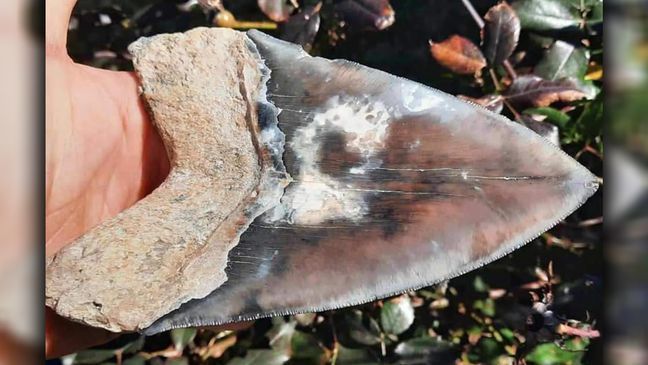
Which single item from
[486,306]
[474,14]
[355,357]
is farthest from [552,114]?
[355,357]

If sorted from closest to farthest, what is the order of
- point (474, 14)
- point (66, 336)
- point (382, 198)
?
1. point (382, 198)
2. point (66, 336)
3. point (474, 14)

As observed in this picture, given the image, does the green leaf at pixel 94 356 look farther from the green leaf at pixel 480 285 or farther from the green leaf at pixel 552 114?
the green leaf at pixel 552 114

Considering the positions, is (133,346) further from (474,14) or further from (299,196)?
(474,14)

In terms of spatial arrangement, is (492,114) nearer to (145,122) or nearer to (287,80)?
(287,80)

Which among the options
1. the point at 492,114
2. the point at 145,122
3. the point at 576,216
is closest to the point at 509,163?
the point at 492,114

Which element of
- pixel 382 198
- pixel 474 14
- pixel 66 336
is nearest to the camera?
pixel 382 198

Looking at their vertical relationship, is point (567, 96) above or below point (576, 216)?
above

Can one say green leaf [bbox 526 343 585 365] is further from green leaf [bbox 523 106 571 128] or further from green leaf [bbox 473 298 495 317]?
green leaf [bbox 523 106 571 128]

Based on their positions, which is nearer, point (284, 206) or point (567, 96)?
point (284, 206)
